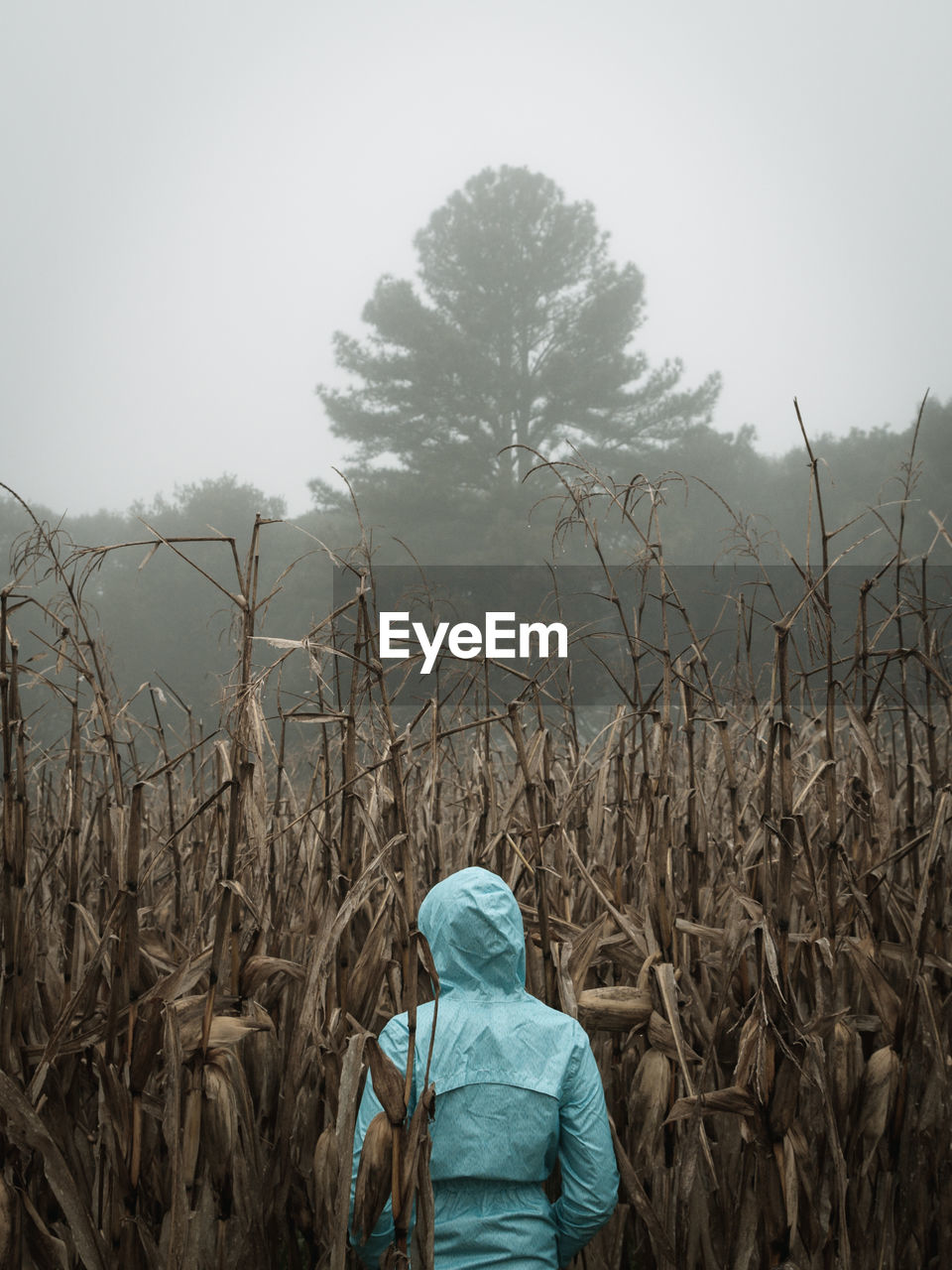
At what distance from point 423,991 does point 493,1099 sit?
41 cm

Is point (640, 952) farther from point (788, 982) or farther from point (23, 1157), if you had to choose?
point (23, 1157)

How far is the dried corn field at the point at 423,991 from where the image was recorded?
1446 millimetres

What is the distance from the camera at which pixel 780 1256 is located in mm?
1610

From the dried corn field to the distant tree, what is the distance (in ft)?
65.4

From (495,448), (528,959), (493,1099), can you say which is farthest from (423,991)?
(495,448)

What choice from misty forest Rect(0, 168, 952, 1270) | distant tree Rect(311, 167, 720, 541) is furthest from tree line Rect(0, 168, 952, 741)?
misty forest Rect(0, 168, 952, 1270)

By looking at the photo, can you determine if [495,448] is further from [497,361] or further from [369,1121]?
[369,1121]

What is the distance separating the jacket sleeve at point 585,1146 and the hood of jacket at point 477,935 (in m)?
0.17

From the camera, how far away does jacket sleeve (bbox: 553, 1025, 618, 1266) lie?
152cm

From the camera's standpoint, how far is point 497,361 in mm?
25859

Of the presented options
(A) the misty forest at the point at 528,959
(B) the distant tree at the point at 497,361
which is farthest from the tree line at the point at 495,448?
(A) the misty forest at the point at 528,959

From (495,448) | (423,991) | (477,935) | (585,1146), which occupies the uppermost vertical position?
(495,448)

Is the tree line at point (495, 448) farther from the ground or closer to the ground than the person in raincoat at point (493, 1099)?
farther from the ground

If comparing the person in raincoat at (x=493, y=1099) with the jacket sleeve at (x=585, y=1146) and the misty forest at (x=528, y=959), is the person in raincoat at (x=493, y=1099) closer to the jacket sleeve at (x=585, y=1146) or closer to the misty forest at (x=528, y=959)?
the jacket sleeve at (x=585, y=1146)
